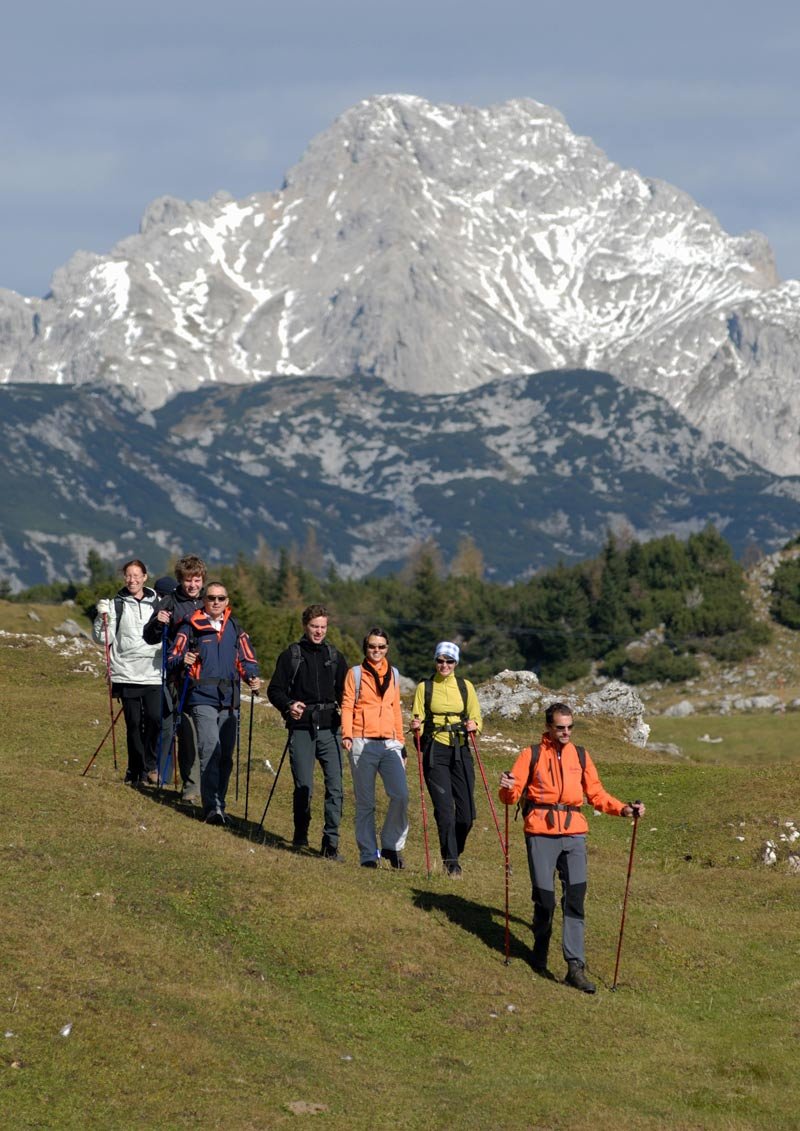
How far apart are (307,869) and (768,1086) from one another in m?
7.65

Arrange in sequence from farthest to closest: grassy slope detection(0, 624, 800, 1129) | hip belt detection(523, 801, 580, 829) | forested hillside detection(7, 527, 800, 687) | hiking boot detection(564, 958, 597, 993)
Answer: forested hillside detection(7, 527, 800, 687) < hip belt detection(523, 801, 580, 829) < hiking boot detection(564, 958, 597, 993) < grassy slope detection(0, 624, 800, 1129)

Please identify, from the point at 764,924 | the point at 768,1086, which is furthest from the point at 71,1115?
the point at 764,924

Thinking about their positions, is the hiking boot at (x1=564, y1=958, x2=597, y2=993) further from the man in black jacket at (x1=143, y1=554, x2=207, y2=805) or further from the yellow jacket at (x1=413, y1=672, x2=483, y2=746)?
the man in black jacket at (x1=143, y1=554, x2=207, y2=805)

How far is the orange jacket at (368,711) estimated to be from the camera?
23594mm

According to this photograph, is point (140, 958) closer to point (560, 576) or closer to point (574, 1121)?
point (574, 1121)

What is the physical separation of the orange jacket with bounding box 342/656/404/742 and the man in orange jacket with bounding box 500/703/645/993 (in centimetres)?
336

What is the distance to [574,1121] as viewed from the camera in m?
15.9

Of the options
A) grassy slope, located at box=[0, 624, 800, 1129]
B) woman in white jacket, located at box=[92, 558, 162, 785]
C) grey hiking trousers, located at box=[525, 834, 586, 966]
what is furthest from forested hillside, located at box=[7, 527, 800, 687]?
grey hiking trousers, located at box=[525, 834, 586, 966]

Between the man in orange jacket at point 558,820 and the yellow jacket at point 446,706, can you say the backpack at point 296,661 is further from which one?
the man in orange jacket at point 558,820

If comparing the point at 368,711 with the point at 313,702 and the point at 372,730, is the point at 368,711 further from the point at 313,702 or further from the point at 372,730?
the point at 313,702

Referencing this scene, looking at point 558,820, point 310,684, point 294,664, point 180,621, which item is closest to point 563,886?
point 558,820

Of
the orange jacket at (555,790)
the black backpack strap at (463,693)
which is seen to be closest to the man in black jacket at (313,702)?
the black backpack strap at (463,693)

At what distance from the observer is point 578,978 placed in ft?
67.3

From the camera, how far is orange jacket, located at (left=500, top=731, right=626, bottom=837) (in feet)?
67.6
